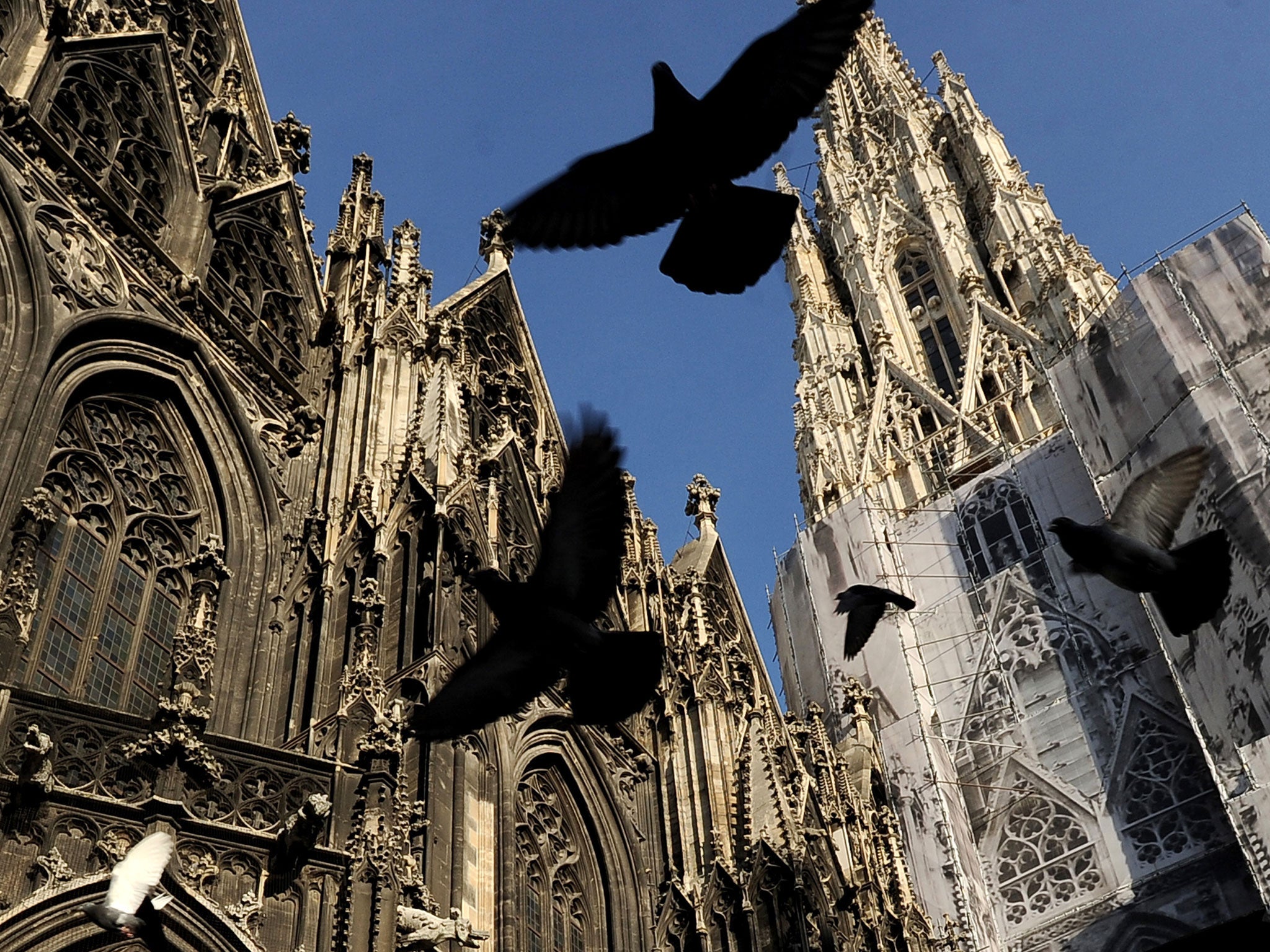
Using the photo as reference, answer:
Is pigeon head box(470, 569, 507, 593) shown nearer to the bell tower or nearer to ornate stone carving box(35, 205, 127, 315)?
ornate stone carving box(35, 205, 127, 315)

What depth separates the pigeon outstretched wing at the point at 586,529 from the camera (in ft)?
25.6

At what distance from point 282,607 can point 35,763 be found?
4.85 m

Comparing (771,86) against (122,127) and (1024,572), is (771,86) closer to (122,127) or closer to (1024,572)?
(122,127)

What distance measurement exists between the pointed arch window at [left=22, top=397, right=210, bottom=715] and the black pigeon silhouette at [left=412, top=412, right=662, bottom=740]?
14.5ft

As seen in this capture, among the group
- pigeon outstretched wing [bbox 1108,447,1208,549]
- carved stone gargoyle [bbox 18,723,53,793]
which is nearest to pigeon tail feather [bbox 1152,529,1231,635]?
pigeon outstretched wing [bbox 1108,447,1208,549]

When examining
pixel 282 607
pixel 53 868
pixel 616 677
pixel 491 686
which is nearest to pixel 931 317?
pixel 282 607

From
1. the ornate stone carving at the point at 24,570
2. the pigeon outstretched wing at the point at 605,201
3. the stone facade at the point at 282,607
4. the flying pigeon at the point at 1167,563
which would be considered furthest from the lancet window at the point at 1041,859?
the pigeon outstretched wing at the point at 605,201

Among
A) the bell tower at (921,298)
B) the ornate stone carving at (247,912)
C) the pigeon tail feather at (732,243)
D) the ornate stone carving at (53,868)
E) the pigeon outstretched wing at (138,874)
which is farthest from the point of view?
the bell tower at (921,298)

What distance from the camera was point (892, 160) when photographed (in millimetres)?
43219

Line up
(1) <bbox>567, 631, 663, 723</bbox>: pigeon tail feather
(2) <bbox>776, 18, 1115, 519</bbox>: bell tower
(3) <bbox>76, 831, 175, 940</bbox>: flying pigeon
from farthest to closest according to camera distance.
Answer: (2) <bbox>776, 18, 1115, 519</bbox>: bell tower, (3) <bbox>76, 831, 175, 940</bbox>: flying pigeon, (1) <bbox>567, 631, 663, 723</bbox>: pigeon tail feather

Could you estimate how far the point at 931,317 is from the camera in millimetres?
37812

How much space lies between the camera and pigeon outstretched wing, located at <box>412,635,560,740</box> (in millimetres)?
8273

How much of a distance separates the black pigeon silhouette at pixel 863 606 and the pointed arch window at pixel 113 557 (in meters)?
6.54

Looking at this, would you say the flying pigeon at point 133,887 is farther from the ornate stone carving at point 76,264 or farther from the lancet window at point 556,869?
the ornate stone carving at point 76,264
